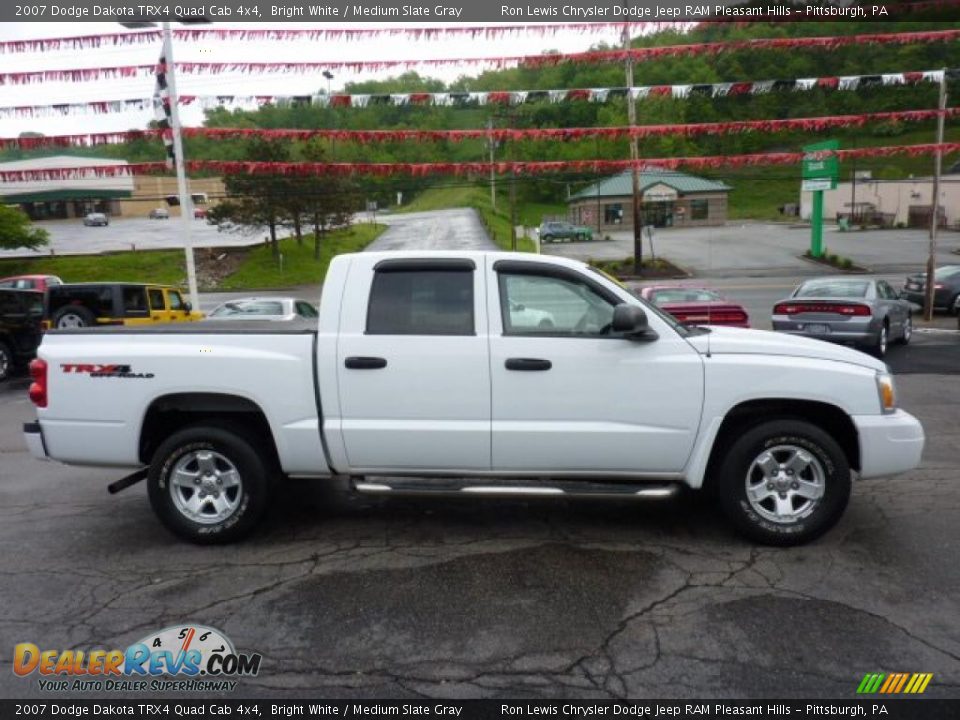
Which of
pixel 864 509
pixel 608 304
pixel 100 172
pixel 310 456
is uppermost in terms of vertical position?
pixel 100 172

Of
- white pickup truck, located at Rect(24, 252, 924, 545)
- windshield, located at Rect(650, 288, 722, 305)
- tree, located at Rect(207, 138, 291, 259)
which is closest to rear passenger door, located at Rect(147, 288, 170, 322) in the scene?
windshield, located at Rect(650, 288, 722, 305)

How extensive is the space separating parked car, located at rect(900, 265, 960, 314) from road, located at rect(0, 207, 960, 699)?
17.3m

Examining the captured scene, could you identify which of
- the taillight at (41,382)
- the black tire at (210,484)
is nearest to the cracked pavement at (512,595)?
the black tire at (210,484)

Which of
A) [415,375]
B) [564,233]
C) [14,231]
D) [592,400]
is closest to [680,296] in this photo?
[592,400]

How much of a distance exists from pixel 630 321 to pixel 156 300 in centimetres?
1496

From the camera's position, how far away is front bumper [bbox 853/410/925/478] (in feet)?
14.8

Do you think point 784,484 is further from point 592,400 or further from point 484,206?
point 484,206

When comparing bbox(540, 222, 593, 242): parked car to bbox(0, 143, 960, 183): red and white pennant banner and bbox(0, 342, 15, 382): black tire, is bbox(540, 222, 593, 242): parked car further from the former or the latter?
bbox(0, 342, 15, 382): black tire

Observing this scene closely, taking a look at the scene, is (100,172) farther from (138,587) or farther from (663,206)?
(663,206)

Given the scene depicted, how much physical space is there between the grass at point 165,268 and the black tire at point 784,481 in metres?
37.0

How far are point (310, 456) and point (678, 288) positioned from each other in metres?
12.0

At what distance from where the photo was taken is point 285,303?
15883 millimetres

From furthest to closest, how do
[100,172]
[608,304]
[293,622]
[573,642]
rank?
1. [100,172]
2. [608,304]
3. [293,622]
4. [573,642]

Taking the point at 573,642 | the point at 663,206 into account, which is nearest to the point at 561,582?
the point at 573,642
